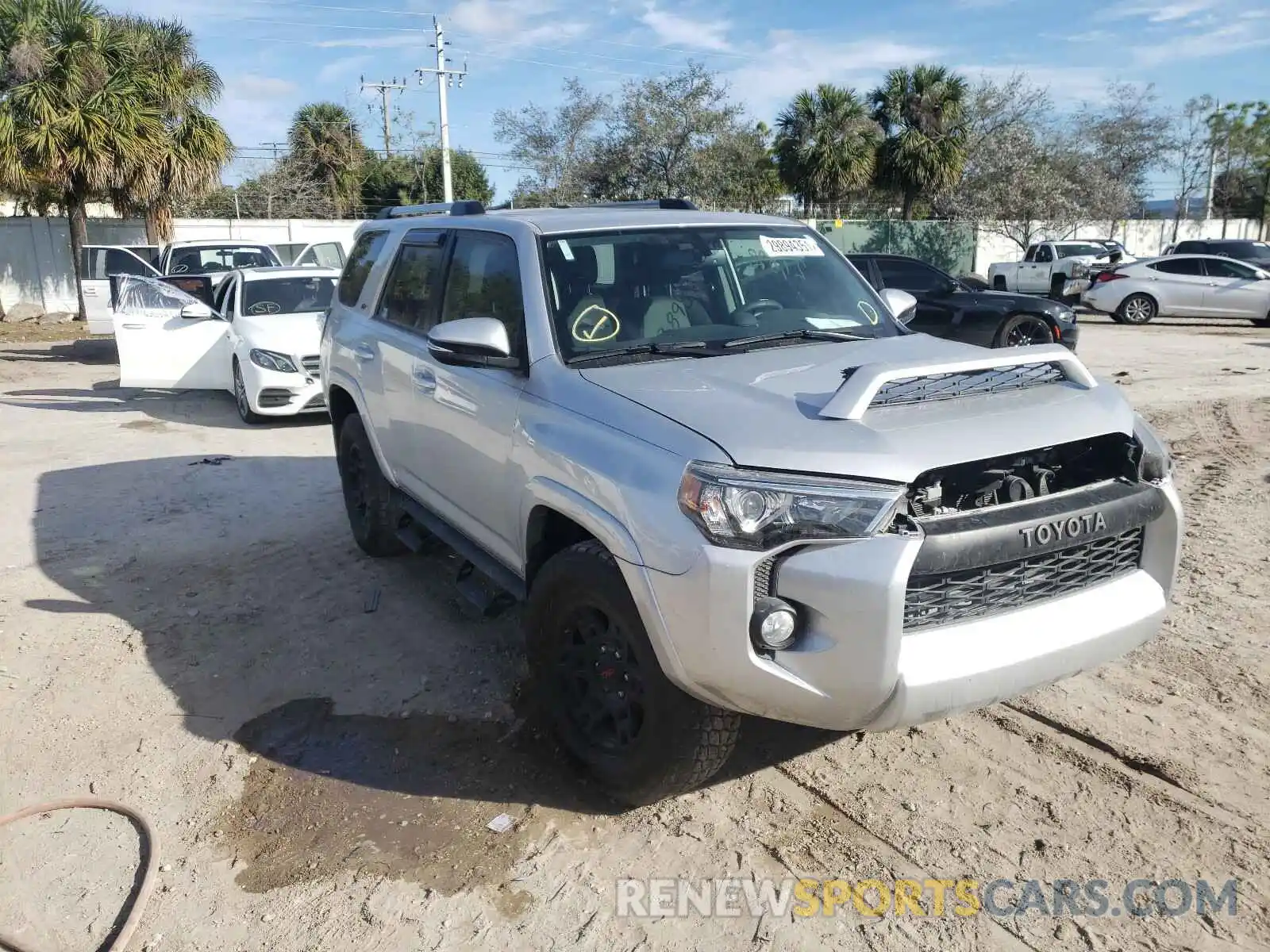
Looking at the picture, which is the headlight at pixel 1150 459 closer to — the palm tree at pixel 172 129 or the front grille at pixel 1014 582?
the front grille at pixel 1014 582

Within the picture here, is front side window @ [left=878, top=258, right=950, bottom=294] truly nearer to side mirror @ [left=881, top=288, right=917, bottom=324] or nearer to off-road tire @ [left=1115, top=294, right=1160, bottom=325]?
off-road tire @ [left=1115, top=294, right=1160, bottom=325]

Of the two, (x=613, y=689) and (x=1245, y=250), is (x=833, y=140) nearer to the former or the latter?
(x=1245, y=250)

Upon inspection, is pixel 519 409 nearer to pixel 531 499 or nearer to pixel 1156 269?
pixel 531 499

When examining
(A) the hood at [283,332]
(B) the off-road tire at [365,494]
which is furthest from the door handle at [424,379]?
(A) the hood at [283,332]

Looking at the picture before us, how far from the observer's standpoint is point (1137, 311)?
21.5 m

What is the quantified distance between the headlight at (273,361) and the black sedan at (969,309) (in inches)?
275

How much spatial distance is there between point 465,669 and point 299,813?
118 cm

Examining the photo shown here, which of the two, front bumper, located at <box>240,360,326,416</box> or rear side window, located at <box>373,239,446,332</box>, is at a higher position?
rear side window, located at <box>373,239,446,332</box>

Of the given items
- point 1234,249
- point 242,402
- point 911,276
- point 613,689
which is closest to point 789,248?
point 613,689

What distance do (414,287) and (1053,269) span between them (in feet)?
79.6

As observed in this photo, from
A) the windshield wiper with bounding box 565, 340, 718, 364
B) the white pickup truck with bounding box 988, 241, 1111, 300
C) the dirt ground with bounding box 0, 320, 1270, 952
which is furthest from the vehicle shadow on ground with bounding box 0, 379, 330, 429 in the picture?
the white pickup truck with bounding box 988, 241, 1111, 300

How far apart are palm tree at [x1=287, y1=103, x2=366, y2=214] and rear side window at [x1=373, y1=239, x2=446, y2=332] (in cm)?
3752

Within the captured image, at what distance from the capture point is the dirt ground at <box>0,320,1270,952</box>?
296 cm

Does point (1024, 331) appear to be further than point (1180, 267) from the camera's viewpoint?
No
